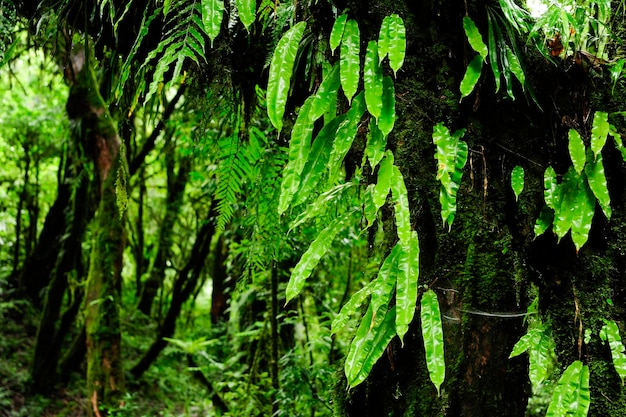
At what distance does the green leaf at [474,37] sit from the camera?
137cm

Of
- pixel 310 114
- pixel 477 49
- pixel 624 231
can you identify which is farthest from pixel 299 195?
pixel 624 231

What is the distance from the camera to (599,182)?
4.52ft

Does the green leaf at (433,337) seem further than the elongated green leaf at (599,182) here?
No

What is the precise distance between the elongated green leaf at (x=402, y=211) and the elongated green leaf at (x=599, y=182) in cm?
49

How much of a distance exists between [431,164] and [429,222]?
0.53ft

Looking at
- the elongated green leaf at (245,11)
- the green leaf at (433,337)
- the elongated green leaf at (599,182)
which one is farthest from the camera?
the elongated green leaf at (245,11)

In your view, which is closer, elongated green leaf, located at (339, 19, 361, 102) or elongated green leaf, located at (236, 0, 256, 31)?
elongated green leaf, located at (339, 19, 361, 102)

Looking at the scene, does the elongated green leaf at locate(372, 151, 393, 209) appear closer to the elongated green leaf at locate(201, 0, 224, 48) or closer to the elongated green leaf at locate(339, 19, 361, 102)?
the elongated green leaf at locate(339, 19, 361, 102)

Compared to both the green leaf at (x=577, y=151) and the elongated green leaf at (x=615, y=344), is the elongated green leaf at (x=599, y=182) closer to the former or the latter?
the green leaf at (x=577, y=151)

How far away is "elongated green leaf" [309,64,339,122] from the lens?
144 centimetres

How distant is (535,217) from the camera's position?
1.47 meters

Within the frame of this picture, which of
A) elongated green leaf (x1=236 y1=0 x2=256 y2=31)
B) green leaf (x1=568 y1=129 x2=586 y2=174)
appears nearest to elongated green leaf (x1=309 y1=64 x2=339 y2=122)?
elongated green leaf (x1=236 y1=0 x2=256 y2=31)

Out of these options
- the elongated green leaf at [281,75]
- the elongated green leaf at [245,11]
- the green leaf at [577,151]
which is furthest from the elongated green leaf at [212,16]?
the green leaf at [577,151]

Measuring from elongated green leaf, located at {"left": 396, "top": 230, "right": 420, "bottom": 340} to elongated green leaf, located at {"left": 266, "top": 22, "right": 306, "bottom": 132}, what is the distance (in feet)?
1.56
